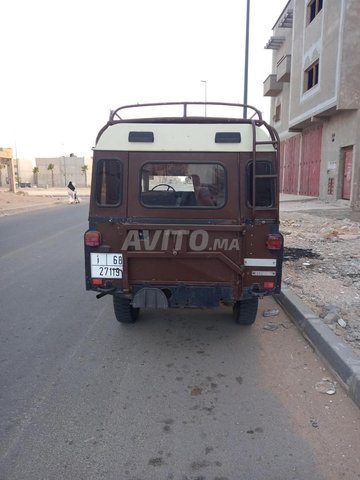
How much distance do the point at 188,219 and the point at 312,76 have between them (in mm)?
21561

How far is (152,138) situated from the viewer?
4188 mm

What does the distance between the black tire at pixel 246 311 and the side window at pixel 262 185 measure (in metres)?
1.15

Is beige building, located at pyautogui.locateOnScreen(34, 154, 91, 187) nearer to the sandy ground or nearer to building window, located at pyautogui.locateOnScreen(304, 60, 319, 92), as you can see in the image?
the sandy ground

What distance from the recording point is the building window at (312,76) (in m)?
21.6

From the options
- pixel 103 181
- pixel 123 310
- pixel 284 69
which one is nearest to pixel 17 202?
pixel 284 69

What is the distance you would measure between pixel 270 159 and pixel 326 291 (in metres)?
2.69

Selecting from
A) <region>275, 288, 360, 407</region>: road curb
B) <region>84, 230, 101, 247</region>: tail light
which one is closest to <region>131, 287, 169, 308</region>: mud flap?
<region>84, 230, 101, 247</region>: tail light

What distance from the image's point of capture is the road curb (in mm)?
3355

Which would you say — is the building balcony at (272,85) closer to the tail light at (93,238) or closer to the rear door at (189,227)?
the rear door at (189,227)

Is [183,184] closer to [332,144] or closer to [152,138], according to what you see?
[152,138]

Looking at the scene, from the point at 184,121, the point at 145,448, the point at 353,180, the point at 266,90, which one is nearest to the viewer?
the point at 145,448

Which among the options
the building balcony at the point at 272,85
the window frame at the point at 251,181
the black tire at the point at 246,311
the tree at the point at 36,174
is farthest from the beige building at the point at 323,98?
the tree at the point at 36,174

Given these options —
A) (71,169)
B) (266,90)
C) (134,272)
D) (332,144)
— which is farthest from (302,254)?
(71,169)

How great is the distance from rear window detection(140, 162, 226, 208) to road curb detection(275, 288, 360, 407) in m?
1.70
